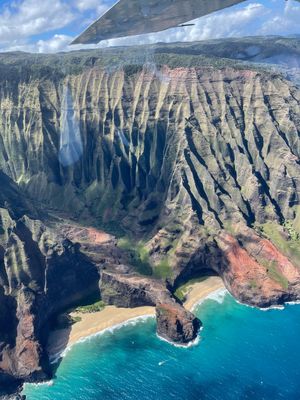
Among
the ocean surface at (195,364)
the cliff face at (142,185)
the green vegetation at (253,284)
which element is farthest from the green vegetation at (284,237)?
the ocean surface at (195,364)

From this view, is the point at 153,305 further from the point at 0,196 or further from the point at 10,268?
the point at 0,196

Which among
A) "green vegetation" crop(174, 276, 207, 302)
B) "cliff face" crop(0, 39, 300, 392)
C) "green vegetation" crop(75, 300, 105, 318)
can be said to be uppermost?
"cliff face" crop(0, 39, 300, 392)

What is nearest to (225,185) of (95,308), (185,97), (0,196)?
(185,97)

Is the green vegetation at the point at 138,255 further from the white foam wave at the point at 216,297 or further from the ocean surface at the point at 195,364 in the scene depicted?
the ocean surface at the point at 195,364

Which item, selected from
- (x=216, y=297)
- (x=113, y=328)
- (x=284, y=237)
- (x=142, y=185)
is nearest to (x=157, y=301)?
(x=113, y=328)

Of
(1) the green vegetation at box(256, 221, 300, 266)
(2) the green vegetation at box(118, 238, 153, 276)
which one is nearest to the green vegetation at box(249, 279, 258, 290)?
(1) the green vegetation at box(256, 221, 300, 266)

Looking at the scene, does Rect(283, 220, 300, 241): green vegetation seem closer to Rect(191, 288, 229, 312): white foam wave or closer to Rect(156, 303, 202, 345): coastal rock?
Rect(191, 288, 229, 312): white foam wave

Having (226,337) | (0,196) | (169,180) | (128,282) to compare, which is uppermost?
(0,196)
